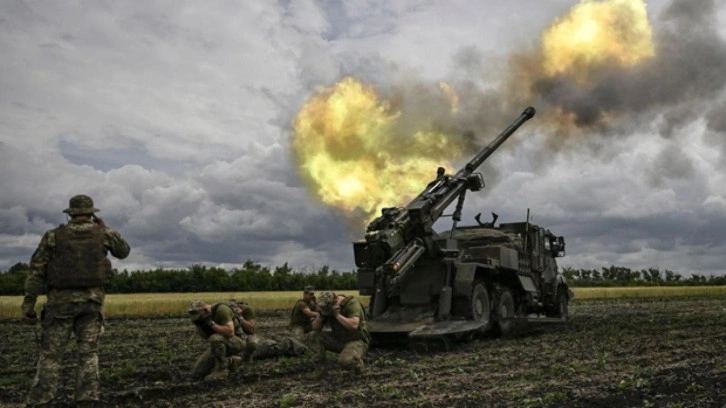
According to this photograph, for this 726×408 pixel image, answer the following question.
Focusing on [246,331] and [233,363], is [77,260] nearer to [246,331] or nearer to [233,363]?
[233,363]

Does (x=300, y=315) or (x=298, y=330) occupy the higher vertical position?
(x=300, y=315)

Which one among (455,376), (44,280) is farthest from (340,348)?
(44,280)

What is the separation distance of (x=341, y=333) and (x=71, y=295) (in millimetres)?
4686

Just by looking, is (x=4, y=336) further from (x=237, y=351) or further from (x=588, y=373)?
(x=588, y=373)

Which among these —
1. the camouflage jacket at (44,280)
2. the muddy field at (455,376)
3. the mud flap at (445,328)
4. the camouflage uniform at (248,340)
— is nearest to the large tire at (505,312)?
the muddy field at (455,376)

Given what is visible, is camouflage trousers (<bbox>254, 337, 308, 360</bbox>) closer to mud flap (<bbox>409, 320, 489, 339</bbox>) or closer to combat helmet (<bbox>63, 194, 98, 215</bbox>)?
mud flap (<bbox>409, 320, 489, 339</bbox>)

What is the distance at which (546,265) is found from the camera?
68.5 feet

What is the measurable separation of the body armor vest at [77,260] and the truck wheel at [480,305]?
907cm

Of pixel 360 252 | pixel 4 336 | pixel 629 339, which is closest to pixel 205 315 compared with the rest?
pixel 360 252

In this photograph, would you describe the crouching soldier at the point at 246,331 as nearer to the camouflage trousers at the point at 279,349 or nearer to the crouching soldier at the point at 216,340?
the camouflage trousers at the point at 279,349

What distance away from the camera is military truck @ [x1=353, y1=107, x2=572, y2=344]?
14.9 metres

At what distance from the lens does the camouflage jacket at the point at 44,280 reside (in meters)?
8.54

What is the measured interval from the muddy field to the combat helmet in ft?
7.95

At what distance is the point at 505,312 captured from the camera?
17812 millimetres
